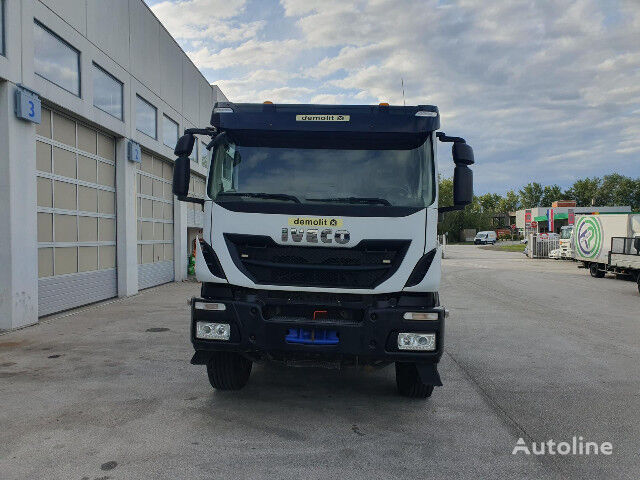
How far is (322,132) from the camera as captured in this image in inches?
179

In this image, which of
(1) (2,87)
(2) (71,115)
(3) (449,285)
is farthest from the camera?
(3) (449,285)

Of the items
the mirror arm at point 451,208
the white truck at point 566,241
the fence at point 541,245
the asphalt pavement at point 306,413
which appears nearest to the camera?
the asphalt pavement at point 306,413

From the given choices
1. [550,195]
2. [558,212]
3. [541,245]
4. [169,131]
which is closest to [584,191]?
[550,195]

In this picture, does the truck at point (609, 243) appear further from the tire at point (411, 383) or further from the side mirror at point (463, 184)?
the tire at point (411, 383)

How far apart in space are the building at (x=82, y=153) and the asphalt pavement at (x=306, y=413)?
Result: 1756 millimetres

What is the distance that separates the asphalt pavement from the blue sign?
359 centimetres

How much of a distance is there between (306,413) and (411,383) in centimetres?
114

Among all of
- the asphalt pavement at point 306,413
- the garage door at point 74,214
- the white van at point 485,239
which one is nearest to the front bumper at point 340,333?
the asphalt pavement at point 306,413

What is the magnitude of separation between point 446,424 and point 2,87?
8.26 m

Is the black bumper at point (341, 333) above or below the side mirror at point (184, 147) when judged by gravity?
below

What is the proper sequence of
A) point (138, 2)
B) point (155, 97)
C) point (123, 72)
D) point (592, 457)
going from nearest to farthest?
point (592, 457), point (123, 72), point (138, 2), point (155, 97)

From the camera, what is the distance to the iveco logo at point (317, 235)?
4.24m

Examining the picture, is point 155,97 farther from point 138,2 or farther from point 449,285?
point 449,285

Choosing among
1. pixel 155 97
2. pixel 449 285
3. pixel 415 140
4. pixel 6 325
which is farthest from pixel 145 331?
pixel 449 285
